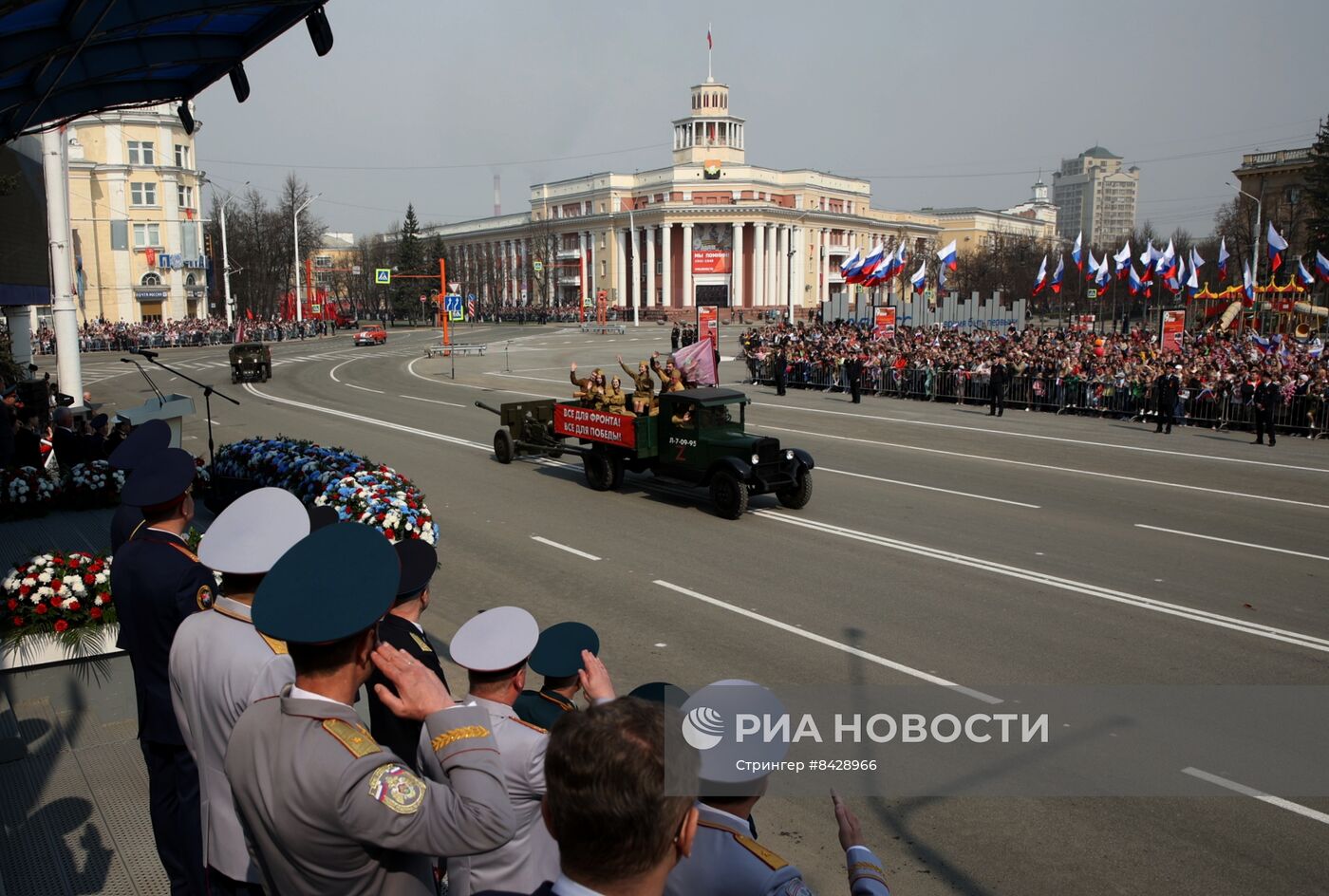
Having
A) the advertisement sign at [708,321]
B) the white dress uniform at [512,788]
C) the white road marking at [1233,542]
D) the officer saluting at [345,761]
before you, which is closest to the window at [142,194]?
the advertisement sign at [708,321]

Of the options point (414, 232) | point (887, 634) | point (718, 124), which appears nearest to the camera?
point (887, 634)

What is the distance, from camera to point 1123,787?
6414 millimetres

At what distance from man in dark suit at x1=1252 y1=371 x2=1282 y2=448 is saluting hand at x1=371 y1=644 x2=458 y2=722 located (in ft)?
78.8

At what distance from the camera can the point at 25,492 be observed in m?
12.0

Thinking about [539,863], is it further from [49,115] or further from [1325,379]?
[1325,379]

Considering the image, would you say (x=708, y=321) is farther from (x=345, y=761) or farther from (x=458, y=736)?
(x=345, y=761)

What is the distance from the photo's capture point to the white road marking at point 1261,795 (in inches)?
243

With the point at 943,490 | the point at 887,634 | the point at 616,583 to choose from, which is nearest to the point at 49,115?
the point at 616,583

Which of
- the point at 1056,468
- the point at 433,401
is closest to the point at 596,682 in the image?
the point at 1056,468

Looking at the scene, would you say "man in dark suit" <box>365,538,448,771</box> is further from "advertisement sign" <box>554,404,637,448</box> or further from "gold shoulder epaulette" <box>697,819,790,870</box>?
"advertisement sign" <box>554,404,637,448</box>

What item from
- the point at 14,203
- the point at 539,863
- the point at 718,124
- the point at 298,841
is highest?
the point at 718,124

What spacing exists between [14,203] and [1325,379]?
1128 inches

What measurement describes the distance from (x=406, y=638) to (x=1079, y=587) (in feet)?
30.0

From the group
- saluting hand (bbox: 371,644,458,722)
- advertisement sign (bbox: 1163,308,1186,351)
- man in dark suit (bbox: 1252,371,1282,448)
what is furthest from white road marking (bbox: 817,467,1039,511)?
advertisement sign (bbox: 1163,308,1186,351)
